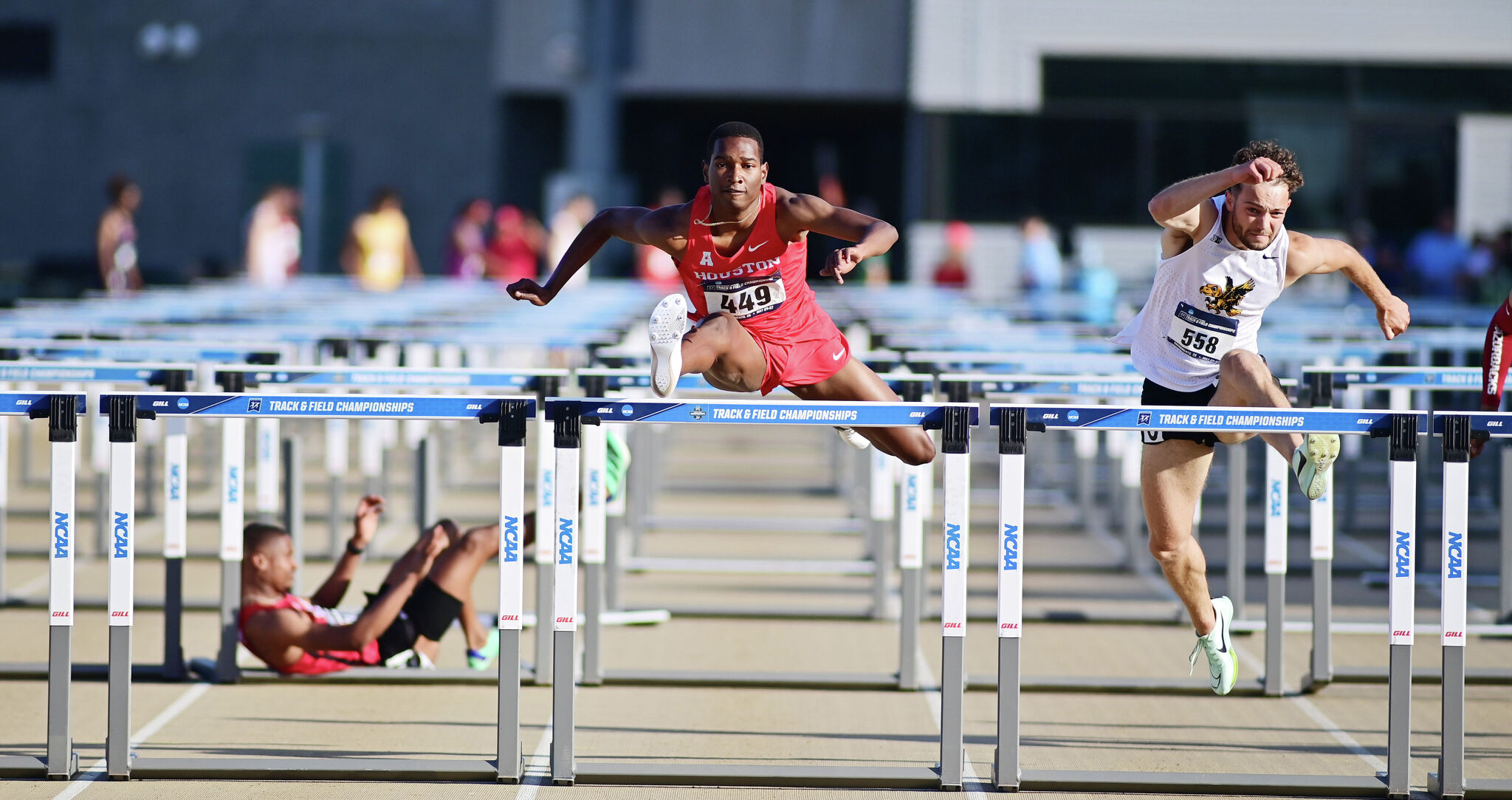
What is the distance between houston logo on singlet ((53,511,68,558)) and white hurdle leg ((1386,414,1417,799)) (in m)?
4.61

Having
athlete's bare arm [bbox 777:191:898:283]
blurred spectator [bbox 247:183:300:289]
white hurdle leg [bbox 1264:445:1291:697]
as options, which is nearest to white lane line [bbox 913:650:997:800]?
white hurdle leg [bbox 1264:445:1291:697]

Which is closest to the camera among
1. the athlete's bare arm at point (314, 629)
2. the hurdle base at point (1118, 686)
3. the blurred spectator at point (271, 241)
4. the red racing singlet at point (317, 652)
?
the athlete's bare arm at point (314, 629)

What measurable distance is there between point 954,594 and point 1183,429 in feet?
3.20

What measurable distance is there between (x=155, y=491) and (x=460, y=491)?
2622 mm

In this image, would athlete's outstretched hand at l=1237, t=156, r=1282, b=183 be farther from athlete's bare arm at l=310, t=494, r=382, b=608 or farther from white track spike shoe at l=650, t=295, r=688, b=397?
athlete's bare arm at l=310, t=494, r=382, b=608

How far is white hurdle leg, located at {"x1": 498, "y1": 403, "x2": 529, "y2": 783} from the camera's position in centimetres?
600

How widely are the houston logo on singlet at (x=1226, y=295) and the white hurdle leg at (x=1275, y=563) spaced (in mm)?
1486

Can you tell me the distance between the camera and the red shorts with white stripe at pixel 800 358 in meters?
6.56

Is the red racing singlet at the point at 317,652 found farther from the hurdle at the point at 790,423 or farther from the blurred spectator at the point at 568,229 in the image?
the blurred spectator at the point at 568,229

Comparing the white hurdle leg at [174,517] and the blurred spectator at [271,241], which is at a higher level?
the blurred spectator at [271,241]

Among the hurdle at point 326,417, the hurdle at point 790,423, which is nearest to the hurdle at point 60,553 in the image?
the hurdle at point 326,417

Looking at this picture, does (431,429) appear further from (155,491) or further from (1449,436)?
(1449,436)

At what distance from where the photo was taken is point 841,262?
5633mm

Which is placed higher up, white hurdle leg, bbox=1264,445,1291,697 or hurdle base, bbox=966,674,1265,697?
white hurdle leg, bbox=1264,445,1291,697
